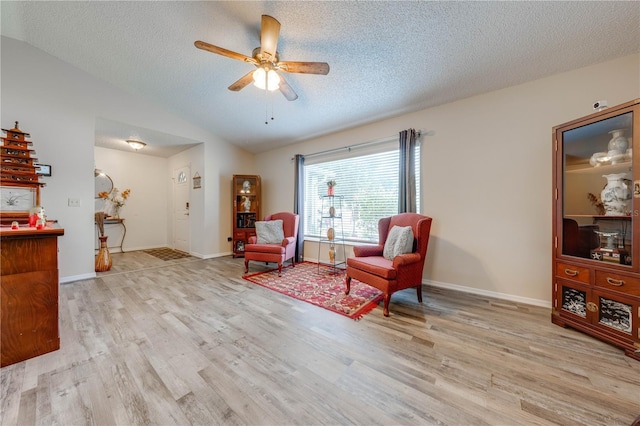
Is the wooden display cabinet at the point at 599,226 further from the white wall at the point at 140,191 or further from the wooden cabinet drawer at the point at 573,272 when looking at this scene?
the white wall at the point at 140,191

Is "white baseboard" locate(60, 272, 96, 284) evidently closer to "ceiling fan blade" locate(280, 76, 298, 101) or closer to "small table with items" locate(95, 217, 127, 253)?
"small table with items" locate(95, 217, 127, 253)

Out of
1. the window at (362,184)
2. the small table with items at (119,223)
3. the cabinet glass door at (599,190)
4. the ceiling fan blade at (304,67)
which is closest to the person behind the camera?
the cabinet glass door at (599,190)

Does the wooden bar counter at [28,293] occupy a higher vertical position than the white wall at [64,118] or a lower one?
lower

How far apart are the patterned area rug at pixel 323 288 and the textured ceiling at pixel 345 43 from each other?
2536mm

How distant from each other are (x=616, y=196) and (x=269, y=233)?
392 centimetres

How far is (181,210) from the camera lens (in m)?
5.42

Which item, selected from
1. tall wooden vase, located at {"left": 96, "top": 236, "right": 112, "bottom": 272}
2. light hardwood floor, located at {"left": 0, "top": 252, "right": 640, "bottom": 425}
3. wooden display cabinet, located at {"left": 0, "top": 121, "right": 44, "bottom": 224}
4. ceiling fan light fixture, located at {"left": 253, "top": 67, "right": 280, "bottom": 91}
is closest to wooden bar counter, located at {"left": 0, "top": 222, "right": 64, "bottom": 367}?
light hardwood floor, located at {"left": 0, "top": 252, "right": 640, "bottom": 425}

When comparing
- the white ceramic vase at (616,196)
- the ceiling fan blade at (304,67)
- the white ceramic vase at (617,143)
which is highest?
the ceiling fan blade at (304,67)

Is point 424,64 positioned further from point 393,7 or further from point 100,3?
point 100,3

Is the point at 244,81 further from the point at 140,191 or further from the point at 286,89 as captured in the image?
the point at 140,191

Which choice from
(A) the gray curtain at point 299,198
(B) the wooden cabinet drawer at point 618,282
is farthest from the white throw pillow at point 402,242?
(A) the gray curtain at point 299,198

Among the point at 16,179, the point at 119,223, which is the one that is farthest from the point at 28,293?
the point at 119,223

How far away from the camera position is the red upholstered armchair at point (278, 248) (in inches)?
140

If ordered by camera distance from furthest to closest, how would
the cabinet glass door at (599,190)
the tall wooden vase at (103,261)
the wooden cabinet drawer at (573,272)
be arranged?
1. the tall wooden vase at (103,261)
2. the wooden cabinet drawer at (573,272)
3. the cabinet glass door at (599,190)
